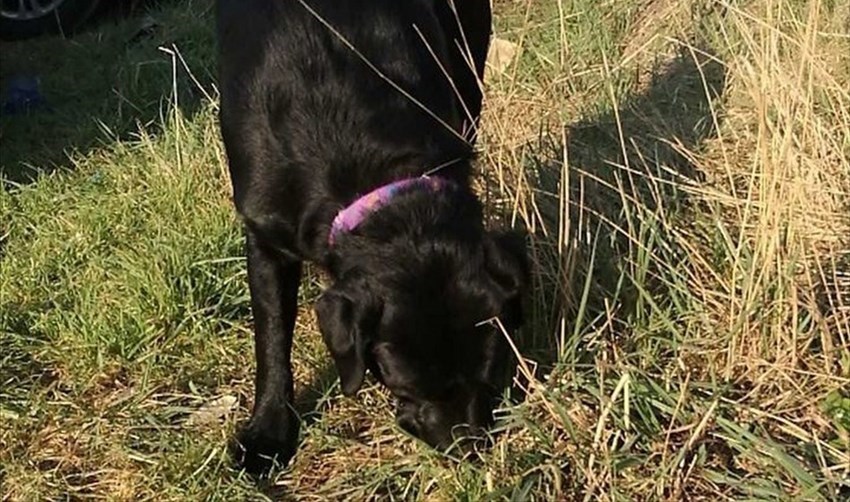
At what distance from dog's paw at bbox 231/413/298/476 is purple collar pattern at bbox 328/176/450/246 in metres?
0.64

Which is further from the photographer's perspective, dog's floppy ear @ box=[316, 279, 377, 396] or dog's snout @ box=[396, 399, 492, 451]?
dog's snout @ box=[396, 399, 492, 451]

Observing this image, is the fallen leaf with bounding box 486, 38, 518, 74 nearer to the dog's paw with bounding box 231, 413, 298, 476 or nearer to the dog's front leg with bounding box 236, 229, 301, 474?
the dog's front leg with bounding box 236, 229, 301, 474

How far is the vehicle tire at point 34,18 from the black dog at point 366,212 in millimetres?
3328

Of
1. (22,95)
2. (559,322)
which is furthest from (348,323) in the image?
(22,95)

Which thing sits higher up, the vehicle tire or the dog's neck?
the dog's neck

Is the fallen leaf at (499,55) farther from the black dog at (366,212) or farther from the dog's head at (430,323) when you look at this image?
the dog's head at (430,323)

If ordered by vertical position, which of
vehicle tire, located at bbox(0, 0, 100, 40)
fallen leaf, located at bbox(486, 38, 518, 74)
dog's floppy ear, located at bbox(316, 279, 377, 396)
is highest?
dog's floppy ear, located at bbox(316, 279, 377, 396)

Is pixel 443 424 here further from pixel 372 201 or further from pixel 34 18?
pixel 34 18

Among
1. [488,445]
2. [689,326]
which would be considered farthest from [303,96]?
[689,326]

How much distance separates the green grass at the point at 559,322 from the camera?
2941 millimetres

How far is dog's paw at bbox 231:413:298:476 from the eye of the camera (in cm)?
317

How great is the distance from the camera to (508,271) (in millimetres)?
2842

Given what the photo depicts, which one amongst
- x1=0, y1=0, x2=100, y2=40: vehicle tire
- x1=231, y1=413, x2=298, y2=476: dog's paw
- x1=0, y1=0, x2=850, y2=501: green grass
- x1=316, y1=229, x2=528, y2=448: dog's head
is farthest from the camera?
x1=0, y1=0, x2=100, y2=40: vehicle tire

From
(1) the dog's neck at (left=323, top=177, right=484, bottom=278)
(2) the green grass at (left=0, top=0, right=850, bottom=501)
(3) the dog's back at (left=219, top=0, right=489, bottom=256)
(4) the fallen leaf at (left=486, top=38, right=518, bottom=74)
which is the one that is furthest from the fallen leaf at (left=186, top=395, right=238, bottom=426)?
(4) the fallen leaf at (left=486, top=38, right=518, bottom=74)
